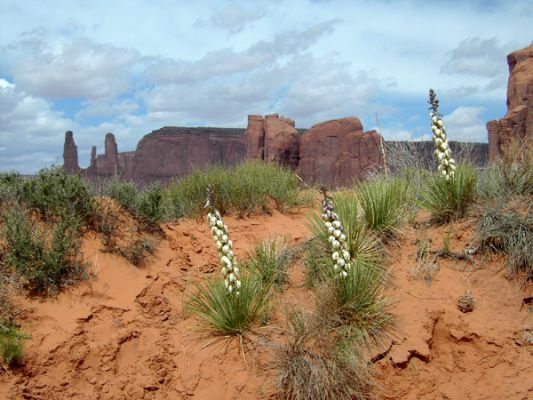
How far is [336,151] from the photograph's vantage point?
79.0ft

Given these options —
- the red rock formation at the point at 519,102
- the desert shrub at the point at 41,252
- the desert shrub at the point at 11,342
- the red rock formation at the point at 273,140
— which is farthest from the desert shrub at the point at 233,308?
the red rock formation at the point at 273,140

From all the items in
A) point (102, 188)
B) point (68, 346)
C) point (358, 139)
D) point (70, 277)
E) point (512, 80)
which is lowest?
point (68, 346)

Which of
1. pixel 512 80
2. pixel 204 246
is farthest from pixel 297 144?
pixel 204 246

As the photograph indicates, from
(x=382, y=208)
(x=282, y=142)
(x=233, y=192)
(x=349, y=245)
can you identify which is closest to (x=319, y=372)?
(x=349, y=245)

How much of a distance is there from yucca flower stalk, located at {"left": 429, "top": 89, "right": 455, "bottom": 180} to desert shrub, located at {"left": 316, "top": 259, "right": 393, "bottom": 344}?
2.25 meters

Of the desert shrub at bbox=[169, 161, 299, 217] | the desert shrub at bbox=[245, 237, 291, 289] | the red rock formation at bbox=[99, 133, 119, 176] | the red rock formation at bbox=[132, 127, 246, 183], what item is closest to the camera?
the desert shrub at bbox=[245, 237, 291, 289]

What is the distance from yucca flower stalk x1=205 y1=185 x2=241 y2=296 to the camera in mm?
5363

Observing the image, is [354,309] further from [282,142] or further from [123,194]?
[282,142]

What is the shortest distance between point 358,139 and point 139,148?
30.5m

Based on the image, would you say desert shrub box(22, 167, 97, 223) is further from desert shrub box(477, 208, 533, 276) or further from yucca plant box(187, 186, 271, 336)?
desert shrub box(477, 208, 533, 276)

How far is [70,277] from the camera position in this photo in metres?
6.24

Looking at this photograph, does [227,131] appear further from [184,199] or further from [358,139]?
[184,199]

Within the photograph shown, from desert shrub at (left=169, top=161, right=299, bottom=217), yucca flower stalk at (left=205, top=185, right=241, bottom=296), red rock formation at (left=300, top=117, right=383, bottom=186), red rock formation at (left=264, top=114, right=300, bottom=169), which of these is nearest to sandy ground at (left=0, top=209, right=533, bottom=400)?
yucca flower stalk at (left=205, top=185, right=241, bottom=296)

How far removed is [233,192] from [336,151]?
14785 millimetres
